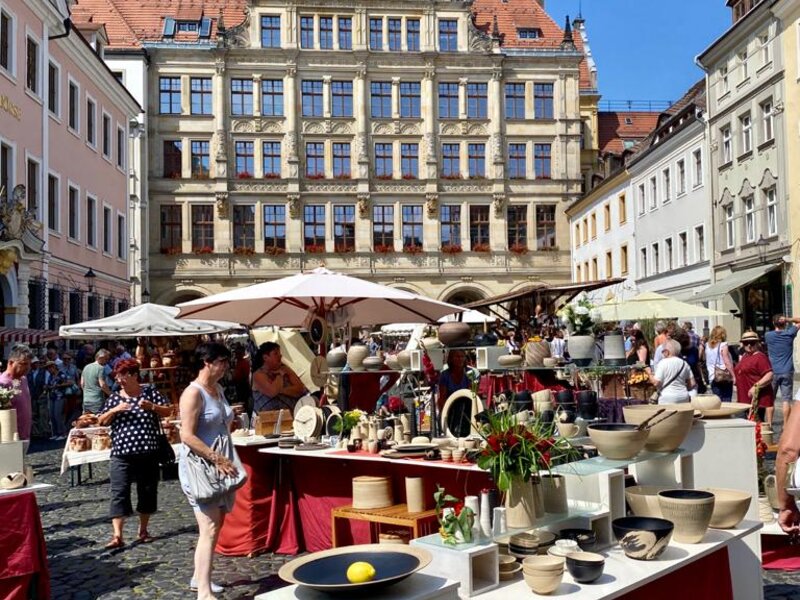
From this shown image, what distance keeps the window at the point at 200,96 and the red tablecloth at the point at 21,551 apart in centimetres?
3573

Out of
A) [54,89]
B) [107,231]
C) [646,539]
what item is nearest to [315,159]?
[107,231]

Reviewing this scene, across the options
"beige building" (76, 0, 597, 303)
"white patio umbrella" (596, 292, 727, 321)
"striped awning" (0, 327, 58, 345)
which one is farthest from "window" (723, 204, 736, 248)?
"striped awning" (0, 327, 58, 345)

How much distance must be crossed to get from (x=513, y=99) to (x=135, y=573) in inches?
1465

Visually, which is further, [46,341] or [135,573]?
[46,341]

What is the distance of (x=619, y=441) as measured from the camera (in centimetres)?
470

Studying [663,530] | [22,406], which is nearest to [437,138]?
[22,406]

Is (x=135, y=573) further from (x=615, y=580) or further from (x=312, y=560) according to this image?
(x=615, y=580)

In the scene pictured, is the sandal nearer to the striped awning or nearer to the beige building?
the striped awning

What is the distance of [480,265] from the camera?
132 feet

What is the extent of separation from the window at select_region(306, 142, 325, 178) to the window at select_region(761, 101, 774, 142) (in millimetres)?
20641

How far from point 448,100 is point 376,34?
180 inches

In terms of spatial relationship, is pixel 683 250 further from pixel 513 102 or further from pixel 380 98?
pixel 380 98

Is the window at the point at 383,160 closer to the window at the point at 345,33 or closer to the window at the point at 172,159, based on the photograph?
the window at the point at 345,33

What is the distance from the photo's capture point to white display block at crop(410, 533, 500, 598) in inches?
146
